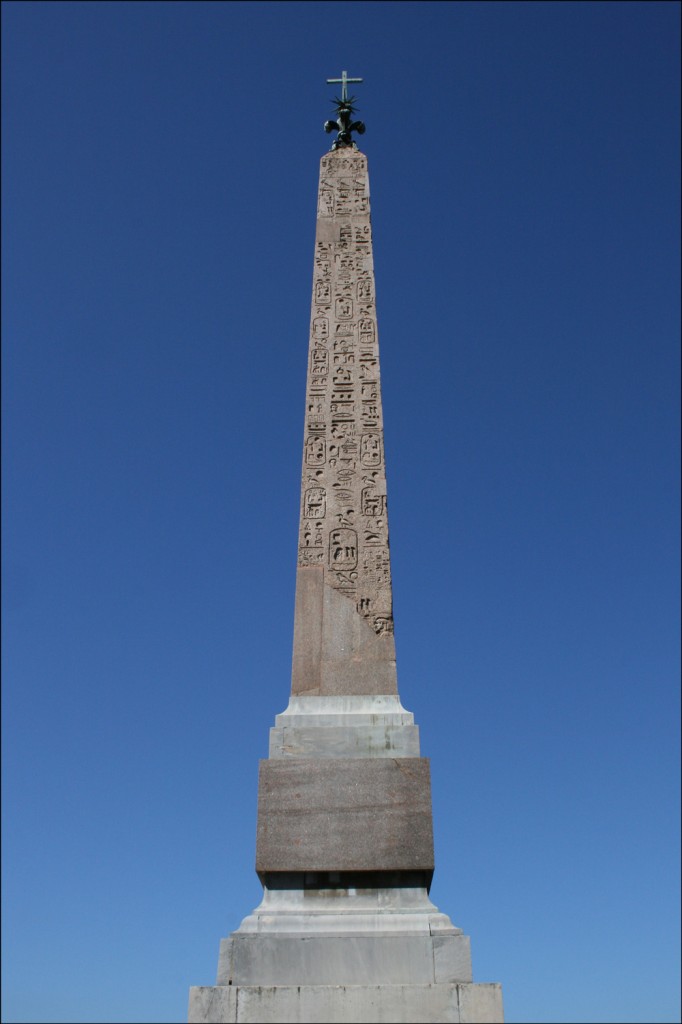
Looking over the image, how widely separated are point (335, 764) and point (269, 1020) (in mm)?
1802

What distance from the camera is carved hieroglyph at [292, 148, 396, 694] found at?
7.69 metres

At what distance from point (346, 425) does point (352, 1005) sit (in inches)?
186

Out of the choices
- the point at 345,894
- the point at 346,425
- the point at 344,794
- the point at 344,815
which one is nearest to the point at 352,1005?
the point at 345,894

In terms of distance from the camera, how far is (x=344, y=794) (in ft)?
22.9

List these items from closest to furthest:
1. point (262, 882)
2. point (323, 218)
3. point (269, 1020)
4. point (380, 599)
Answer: point (269, 1020)
point (262, 882)
point (380, 599)
point (323, 218)

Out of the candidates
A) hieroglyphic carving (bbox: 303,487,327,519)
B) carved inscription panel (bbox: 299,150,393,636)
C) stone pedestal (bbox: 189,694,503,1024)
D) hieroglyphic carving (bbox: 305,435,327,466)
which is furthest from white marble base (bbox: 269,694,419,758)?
hieroglyphic carving (bbox: 305,435,327,466)

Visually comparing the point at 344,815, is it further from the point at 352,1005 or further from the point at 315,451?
the point at 315,451

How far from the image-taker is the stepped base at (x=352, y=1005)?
5.89 metres

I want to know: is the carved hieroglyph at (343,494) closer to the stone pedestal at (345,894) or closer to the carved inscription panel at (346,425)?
the carved inscription panel at (346,425)

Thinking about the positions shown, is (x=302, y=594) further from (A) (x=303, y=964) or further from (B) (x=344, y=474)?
(A) (x=303, y=964)

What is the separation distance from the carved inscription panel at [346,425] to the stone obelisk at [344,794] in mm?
13

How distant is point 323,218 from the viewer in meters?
9.98

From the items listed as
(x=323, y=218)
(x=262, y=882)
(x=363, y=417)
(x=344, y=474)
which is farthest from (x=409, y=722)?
(x=323, y=218)

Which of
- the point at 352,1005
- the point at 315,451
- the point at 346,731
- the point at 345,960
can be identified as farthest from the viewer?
the point at 315,451
